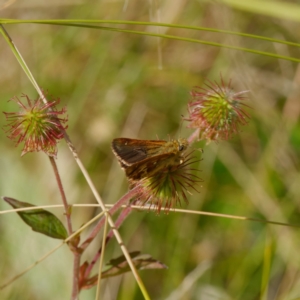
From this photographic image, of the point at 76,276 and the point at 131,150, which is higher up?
the point at 131,150

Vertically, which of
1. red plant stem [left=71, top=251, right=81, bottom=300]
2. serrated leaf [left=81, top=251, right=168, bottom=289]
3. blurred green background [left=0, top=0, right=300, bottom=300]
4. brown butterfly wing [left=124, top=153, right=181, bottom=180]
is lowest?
red plant stem [left=71, top=251, right=81, bottom=300]

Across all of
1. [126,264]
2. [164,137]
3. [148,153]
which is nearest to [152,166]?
[148,153]

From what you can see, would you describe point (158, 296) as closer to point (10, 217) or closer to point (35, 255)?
point (35, 255)

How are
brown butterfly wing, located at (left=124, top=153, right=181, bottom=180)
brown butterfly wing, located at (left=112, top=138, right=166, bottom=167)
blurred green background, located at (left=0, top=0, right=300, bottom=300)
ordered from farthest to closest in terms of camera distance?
blurred green background, located at (left=0, top=0, right=300, bottom=300), brown butterfly wing, located at (left=112, top=138, right=166, bottom=167), brown butterfly wing, located at (left=124, top=153, right=181, bottom=180)

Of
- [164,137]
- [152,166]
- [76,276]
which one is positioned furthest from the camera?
[164,137]

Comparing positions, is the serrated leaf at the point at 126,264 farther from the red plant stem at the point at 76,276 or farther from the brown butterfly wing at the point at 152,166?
the brown butterfly wing at the point at 152,166

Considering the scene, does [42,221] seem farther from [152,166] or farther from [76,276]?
[152,166]

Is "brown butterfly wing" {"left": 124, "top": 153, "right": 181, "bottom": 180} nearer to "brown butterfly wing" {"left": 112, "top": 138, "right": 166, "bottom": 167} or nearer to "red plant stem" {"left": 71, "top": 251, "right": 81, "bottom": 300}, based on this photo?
"brown butterfly wing" {"left": 112, "top": 138, "right": 166, "bottom": 167}

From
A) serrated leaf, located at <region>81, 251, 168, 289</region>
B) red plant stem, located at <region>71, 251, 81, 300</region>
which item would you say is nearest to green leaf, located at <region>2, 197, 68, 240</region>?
red plant stem, located at <region>71, 251, 81, 300</region>
